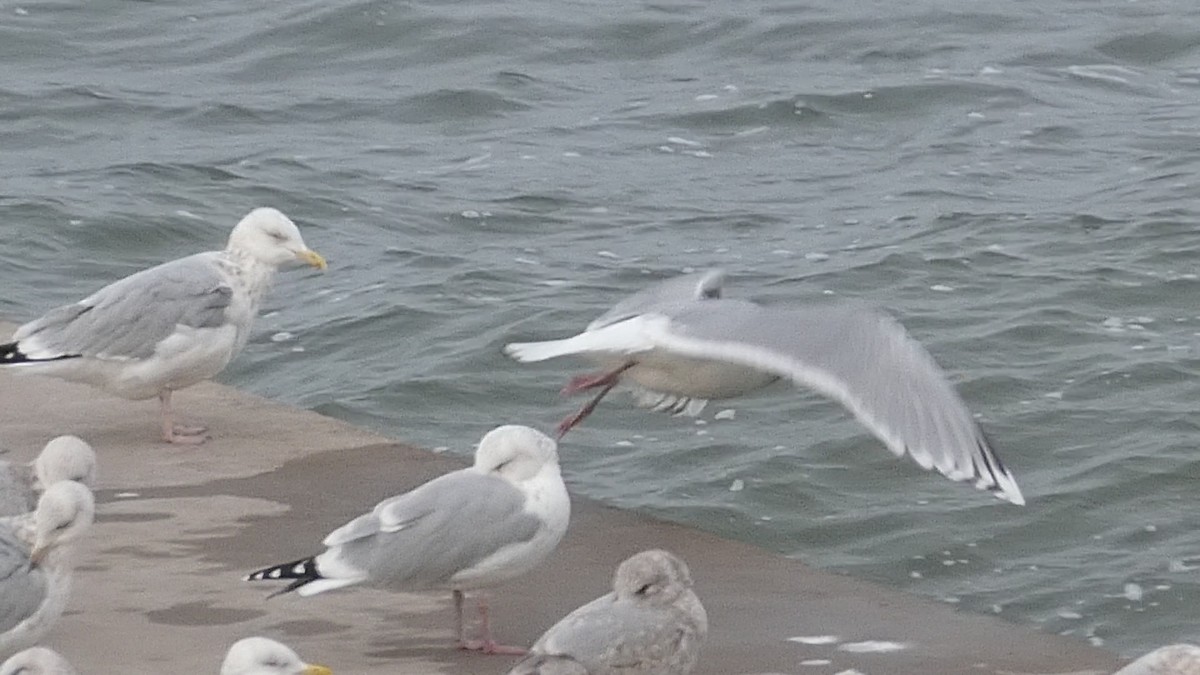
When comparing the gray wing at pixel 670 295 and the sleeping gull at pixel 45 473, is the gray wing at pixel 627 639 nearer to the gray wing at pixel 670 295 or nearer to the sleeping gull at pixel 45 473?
the sleeping gull at pixel 45 473

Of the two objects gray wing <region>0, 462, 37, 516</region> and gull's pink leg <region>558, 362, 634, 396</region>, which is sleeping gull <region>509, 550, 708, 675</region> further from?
gull's pink leg <region>558, 362, 634, 396</region>

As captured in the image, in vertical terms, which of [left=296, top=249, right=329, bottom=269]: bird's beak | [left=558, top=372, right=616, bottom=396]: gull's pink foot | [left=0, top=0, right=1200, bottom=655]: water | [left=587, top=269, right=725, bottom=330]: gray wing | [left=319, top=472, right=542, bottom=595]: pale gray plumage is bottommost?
[left=0, top=0, right=1200, bottom=655]: water

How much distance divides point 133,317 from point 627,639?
3074mm

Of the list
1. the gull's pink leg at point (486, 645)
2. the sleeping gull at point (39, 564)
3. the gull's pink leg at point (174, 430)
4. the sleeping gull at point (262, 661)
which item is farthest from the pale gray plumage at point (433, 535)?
the gull's pink leg at point (174, 430)

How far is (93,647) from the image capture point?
19.3ft

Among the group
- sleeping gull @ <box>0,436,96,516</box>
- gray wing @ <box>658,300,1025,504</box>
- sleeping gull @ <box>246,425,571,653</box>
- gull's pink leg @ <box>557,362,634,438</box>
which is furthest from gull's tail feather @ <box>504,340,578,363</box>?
sleeping gull @ <box>0,436,96,516</box>

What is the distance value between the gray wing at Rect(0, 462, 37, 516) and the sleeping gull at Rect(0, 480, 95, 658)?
21.5 inches

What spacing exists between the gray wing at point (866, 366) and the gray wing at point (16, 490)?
193 cm

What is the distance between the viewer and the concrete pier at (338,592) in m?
5.99

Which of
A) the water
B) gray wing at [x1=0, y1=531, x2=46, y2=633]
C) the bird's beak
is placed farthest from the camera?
the water

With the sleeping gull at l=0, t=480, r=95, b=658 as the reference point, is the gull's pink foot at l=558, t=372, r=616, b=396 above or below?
below

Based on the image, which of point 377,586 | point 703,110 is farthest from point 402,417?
point 703,110

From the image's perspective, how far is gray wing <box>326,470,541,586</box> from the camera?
593 cm

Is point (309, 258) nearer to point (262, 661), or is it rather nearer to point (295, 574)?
point (295, 574)
